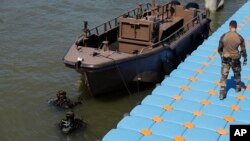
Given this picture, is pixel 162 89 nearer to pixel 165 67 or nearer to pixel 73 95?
pixel 165 67

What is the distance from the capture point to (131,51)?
1692cm

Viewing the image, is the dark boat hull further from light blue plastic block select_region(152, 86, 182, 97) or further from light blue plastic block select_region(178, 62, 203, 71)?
light blue plastic block select_region(152, 86, 182, 97)

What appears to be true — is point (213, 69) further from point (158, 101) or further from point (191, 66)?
point (158, 101)

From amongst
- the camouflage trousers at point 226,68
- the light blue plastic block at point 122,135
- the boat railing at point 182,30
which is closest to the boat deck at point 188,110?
the light blue plastic block at point 122,135

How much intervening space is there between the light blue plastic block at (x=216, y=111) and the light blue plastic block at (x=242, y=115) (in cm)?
19

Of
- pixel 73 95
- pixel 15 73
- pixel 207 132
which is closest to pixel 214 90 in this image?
pixel 207 132

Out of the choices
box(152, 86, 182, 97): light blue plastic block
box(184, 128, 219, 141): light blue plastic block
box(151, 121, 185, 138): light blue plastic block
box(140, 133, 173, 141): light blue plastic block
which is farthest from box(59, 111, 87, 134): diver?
box(184, 128, 219, 141): light blue plastic block

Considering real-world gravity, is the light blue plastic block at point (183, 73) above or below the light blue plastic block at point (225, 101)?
above

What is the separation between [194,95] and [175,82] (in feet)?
3.41

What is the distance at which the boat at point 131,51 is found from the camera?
14.6m

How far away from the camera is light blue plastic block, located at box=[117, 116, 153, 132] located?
33.8ft

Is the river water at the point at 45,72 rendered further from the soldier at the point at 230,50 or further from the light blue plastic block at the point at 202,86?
the soldier at the point at 230,50

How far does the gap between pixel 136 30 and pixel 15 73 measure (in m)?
6.09

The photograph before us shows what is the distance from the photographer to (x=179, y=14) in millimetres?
20125
